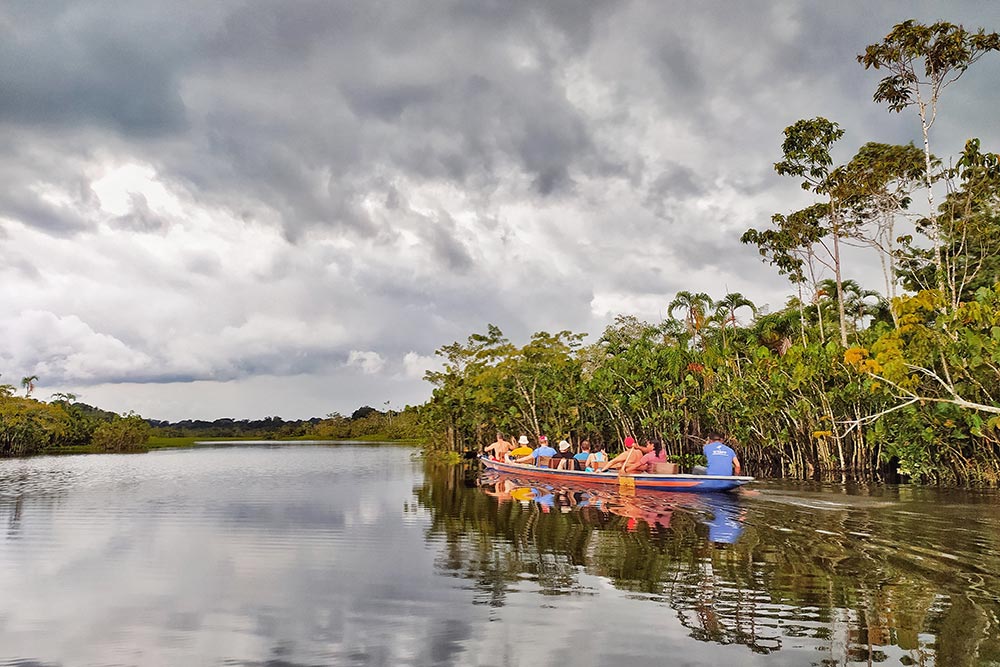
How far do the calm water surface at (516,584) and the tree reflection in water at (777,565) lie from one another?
0.04 meters

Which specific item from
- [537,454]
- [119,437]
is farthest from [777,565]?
[119,437]

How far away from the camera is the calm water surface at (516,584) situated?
5.96 metres

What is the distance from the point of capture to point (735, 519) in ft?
44.5

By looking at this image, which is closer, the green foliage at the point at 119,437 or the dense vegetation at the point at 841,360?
the dense vegetation at the point at 841,360

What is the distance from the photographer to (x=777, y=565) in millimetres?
9070

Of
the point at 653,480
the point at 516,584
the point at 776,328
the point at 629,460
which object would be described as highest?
the point at 776,328

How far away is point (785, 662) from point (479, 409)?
1351 inches

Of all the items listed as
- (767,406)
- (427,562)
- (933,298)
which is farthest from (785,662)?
(767,406)

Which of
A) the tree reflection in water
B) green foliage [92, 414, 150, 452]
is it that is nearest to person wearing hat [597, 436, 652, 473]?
the tree reflection in water

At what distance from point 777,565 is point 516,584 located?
3594 mm

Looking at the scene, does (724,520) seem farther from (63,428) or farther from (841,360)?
(63,428)

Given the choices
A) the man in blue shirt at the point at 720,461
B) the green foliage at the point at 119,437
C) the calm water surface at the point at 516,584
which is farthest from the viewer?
the green foliage at the point at 119,437

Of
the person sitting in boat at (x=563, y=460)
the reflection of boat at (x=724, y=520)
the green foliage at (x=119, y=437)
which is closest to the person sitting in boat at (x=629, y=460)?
the reflection of boat at (x=724, y=520)

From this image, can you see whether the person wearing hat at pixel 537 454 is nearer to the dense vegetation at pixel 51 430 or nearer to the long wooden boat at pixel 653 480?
the long wooden boat at pixel 653 480
